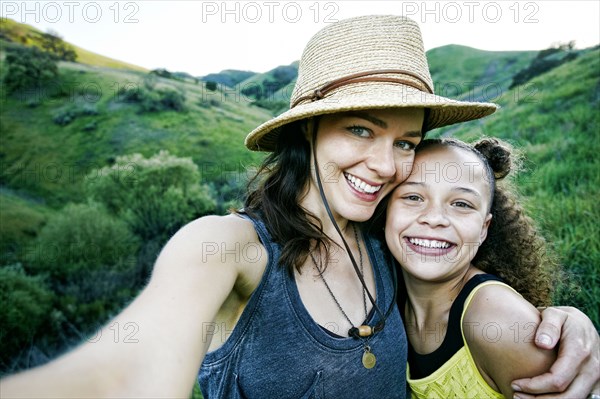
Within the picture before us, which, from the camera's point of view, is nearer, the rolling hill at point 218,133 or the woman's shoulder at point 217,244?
the woman's shoulder at point 217,244

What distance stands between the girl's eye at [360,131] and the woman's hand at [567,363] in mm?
917

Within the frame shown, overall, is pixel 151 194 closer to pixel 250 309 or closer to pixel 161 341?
pixel 250 309

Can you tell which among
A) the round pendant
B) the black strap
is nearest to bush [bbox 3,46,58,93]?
the black strap

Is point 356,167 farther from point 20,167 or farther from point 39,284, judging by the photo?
point 20,167

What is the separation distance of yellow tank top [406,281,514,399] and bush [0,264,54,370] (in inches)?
220

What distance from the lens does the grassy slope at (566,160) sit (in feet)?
11.1

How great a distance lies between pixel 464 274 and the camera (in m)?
2.04

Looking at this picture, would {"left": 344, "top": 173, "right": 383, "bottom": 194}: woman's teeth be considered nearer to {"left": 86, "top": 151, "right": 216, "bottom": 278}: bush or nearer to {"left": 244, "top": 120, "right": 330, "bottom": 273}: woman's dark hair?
{"left": 244, "top": 120, "right": 330, "bottom": 273}: woman's dark hair

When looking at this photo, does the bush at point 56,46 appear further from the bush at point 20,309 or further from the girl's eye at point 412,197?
the girl's eye at point 412,197

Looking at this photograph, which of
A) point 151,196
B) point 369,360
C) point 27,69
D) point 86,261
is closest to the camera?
point 369,360

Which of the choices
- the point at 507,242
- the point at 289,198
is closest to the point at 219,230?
the point at 289,198

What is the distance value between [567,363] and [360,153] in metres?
0.98

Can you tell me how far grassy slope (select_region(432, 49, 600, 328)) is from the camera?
3.39m

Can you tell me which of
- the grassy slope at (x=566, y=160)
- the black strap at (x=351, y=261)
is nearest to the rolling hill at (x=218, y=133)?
the grassy slope at (x=566, y=160)
